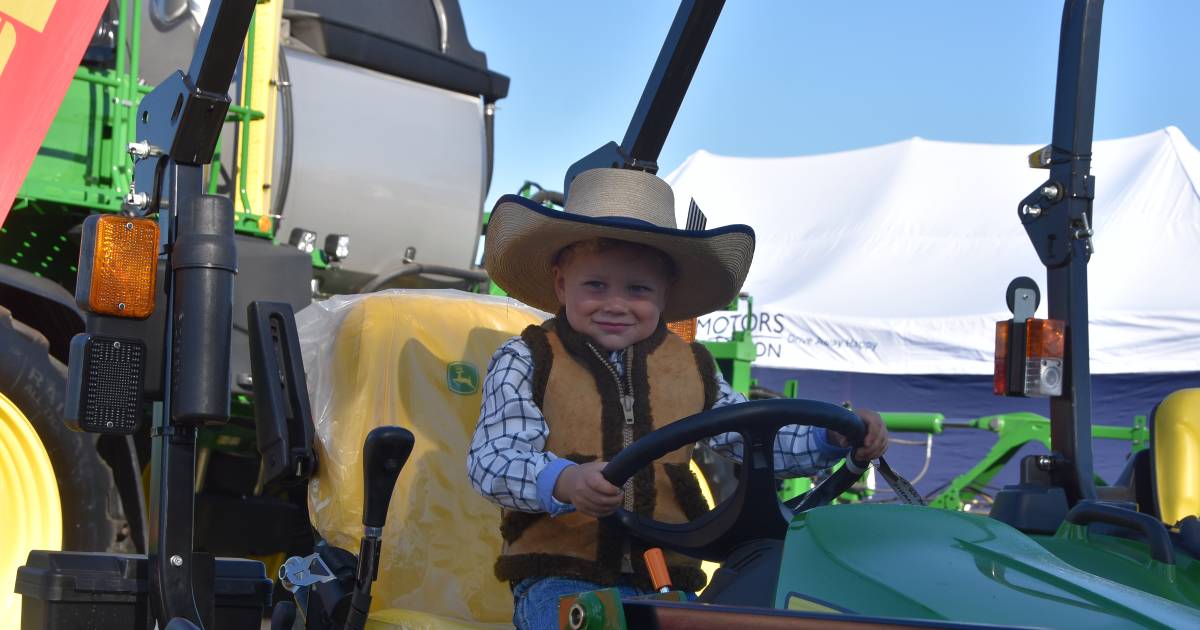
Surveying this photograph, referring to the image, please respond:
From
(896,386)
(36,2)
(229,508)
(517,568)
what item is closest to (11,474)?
(229,508)

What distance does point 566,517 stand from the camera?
225 cm

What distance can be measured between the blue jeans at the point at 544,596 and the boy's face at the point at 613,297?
45cm

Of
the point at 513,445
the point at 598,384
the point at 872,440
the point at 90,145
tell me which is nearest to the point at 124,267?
the point at 513,445

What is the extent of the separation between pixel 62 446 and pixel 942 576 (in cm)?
247

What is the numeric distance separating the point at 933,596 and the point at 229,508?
9.47 ft

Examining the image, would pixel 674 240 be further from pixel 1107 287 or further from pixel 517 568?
pixel 1107 287

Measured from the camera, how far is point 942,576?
4.85 feet

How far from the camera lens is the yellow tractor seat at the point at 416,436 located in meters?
2.58

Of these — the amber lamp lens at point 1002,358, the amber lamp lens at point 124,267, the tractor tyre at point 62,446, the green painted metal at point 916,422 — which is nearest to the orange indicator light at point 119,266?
the amber lamp lens at point 124,267

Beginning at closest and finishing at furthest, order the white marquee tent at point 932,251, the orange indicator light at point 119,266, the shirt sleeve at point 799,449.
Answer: the orange indicator light at point 119,266 → the shirt sleeve at point 799,449 → the white marquee tent at point 932,251

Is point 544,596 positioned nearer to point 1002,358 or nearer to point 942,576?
point 942,576

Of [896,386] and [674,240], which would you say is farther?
[896,386]

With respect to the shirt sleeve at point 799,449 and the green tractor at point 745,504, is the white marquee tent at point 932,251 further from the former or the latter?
the shirt sleeve at point 799,449

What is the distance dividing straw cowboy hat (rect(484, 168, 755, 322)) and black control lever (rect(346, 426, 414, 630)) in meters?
0.62
